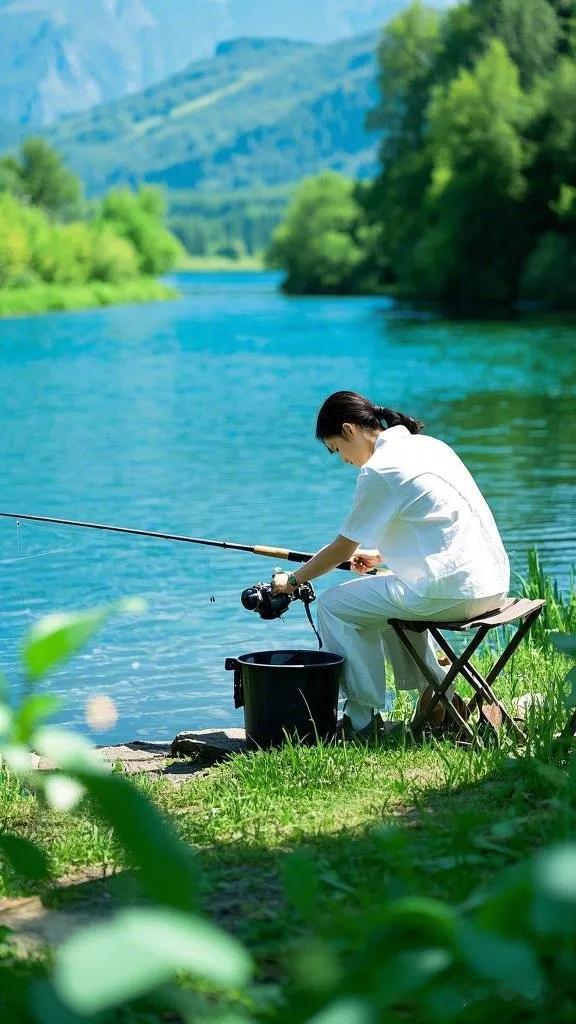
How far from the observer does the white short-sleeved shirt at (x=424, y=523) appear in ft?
17.5

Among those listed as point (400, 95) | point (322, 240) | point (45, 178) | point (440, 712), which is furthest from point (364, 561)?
point (45, 178)

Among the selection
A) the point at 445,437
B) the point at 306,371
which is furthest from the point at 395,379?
the point at 445,437

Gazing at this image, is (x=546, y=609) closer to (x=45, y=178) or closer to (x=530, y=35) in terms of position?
(x=530, y=35)

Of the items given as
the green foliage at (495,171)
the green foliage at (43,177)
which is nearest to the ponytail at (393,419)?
the green foliage at (495,171)

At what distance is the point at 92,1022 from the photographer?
1159 millimetres

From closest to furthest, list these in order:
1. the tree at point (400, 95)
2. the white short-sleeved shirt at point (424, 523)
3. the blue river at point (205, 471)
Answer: the white short-sleeved shirt at point (424, 523) < the blue river at point (205, 471) < the tree at point (400, 95)

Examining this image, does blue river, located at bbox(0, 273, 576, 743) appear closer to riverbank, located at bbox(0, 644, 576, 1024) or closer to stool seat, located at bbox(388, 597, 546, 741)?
riverbank, located at bbox(0, 644, 576, 1024)

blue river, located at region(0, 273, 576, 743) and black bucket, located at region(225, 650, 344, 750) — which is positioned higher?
black bucket, located at region(225, 650, 344, 750)

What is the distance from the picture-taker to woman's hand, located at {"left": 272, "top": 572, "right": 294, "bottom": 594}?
220 inches

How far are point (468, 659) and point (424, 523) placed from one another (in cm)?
52

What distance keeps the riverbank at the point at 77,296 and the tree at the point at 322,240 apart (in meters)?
7.59

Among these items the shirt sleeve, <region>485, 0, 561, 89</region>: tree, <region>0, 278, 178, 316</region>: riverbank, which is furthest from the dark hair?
<region>0, 278, 178, 316</region>: riverbank

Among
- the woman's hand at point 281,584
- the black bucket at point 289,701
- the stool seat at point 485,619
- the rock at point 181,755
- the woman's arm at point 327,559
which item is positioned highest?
the woman's arm at point 327,559

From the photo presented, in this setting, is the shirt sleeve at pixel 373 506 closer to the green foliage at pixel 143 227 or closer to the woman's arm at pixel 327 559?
the woman's arm at pixel 327 559
